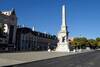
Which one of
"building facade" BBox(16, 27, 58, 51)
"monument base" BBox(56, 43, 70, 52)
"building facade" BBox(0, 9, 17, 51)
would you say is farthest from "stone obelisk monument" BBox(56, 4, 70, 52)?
"building facade" BBox(16, 27, 58, 51)

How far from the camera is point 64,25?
86188 mm

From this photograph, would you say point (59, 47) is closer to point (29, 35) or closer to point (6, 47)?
point (6, 47)

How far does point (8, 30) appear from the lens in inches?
4058

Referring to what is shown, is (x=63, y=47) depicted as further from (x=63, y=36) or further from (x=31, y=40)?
(x=31, y=40)

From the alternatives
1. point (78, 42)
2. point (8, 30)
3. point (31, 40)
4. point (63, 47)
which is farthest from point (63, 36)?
point (78, 42)

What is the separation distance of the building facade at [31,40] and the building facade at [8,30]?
7.12 meters

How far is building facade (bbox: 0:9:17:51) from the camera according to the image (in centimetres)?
9944

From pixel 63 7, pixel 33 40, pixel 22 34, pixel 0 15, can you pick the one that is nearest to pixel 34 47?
pixel 33 40

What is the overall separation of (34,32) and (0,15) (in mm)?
34660

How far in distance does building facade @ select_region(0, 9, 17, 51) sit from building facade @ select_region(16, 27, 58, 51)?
7.12 meters

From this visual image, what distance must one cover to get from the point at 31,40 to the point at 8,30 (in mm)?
24270

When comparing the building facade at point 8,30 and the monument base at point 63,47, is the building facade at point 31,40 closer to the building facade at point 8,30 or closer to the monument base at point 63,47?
the building facade at point 8,30

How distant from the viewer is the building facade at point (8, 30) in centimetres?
9944

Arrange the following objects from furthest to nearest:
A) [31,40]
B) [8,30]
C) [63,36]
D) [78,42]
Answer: [78,42], [31,40], [8,30], [63,36]
